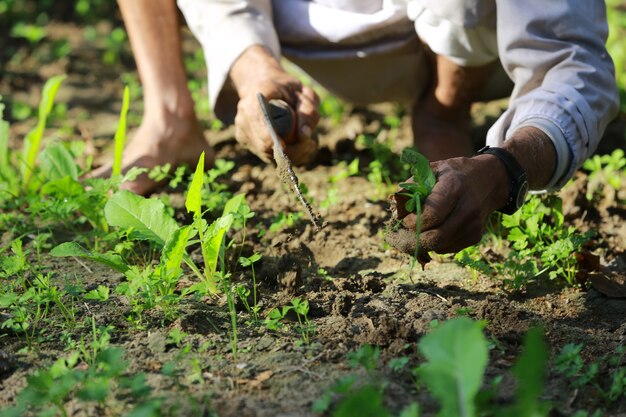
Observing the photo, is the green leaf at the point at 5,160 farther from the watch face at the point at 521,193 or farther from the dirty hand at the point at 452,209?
the watch face at the point at 521,193

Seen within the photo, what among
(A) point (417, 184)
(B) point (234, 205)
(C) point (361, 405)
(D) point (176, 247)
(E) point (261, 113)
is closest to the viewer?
(C) point (361, 405)

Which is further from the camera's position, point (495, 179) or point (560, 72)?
point (560, 72)

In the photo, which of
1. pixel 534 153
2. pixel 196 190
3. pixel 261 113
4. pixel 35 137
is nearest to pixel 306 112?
pixel 261 113

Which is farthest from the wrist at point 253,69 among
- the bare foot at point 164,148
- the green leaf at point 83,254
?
the green leaf at point 83,254

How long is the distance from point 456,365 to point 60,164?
6.30 feet

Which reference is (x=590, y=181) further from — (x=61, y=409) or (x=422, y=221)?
(x=61, y=409)

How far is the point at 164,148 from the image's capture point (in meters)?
3.44

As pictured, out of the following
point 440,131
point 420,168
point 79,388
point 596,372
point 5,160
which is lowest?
point 440,131

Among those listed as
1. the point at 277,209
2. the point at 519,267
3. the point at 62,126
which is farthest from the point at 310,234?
the point at 62,126

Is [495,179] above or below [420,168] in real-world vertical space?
below

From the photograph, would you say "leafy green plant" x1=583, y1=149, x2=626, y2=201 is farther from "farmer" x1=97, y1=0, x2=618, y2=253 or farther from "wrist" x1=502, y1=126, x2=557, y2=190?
"wrist" x1=502, y1=126, x2=557, y2=190

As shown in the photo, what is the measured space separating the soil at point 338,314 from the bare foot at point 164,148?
147 millimetres

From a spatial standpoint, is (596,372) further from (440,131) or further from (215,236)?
(440,131)

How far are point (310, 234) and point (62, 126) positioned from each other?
1.85 meters
